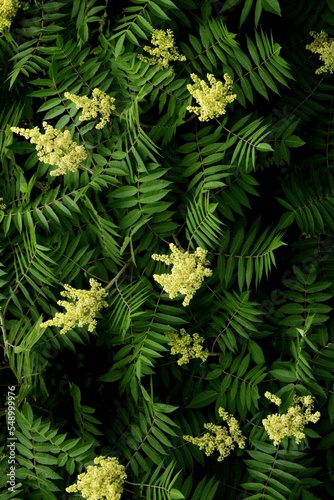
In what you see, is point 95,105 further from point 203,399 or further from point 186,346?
point 203,399

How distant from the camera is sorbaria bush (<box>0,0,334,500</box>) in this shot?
8.33 ft

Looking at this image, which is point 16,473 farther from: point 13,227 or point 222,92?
point 222,92

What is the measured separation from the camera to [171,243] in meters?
2.50

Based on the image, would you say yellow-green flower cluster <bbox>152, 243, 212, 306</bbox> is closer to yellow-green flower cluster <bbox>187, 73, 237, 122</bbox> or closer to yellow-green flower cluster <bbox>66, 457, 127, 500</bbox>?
yellow-green flower cluster <bbox>187, 73, 237, 122</bbox>

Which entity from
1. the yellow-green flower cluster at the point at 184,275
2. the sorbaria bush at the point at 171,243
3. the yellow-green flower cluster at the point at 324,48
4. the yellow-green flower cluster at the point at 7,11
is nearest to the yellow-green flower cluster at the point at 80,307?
the sorbaria bush at the point at 171,243

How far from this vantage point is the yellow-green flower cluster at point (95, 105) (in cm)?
249

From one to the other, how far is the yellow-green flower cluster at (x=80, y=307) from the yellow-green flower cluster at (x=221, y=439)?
2.12 ft

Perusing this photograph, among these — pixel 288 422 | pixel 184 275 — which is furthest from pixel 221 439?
pixel 184 275

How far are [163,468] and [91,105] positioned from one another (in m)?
1.49

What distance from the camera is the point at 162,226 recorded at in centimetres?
261

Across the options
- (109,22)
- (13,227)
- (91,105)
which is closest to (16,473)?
(13,227)

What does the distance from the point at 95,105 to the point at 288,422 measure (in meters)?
1.43

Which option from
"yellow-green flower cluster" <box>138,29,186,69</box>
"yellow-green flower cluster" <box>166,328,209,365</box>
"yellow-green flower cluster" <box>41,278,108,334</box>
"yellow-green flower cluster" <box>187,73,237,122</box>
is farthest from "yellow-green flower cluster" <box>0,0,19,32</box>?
"yellow-green flower cluster" <box>166,328,209,365</box>

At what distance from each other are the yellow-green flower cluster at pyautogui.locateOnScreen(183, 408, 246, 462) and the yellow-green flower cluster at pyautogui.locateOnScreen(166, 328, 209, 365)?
0.27 metres
